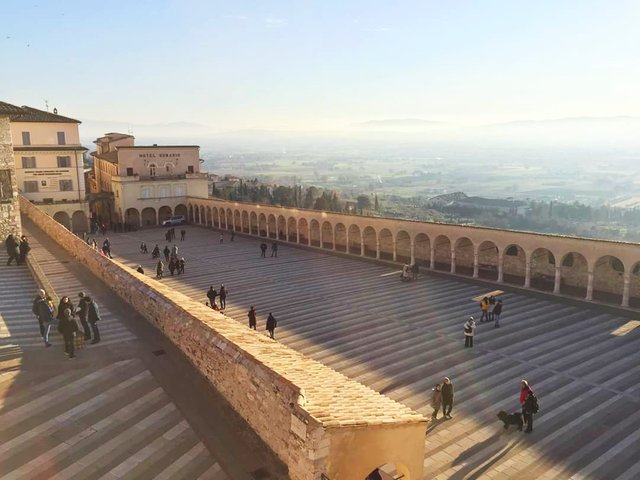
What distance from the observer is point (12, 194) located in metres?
22.4

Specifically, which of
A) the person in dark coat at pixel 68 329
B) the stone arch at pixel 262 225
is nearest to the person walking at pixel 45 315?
the person in dark coat at pixel 68 329

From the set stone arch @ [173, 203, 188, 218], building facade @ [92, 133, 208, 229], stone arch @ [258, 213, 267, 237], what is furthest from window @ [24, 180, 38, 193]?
stone arch @ [258, 213, 267, 237]

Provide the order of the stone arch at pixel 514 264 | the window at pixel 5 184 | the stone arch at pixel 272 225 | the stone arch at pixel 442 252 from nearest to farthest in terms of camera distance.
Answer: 1. the window at pixel 5 184
2. the stone arch at pixel 514 264
3. the stone arch at pixel 442 252
4. the stone arch at pixel 272 225

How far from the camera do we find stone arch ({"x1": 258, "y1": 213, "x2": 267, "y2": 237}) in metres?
46.4

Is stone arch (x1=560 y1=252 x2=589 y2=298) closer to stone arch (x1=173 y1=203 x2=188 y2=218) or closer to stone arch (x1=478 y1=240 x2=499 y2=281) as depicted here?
stone arch (x1=478 y1=240 x2=499 y2=281)

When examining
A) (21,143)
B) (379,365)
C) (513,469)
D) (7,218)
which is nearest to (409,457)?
(513,469)

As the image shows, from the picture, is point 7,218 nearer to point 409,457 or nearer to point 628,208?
point 409,457

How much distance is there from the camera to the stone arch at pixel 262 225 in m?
46.4

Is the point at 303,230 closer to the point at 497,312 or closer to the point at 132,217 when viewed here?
the point at 132,217

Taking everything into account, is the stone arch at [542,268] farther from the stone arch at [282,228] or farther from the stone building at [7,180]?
the stone building at [7,180]

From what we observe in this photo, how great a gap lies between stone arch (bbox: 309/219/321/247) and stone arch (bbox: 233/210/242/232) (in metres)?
10.8

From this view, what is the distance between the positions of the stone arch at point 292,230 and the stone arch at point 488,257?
17206 mm

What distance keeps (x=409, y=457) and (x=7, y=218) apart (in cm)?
2170

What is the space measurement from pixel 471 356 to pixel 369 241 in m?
21.0
